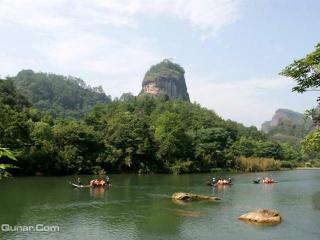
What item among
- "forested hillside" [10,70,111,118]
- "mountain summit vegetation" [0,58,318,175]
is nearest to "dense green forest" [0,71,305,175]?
"mountain summit vegetation" [0,58,318,175]

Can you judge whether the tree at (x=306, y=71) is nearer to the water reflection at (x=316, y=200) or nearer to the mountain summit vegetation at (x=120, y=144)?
the water reflection at (x=316, y=200)

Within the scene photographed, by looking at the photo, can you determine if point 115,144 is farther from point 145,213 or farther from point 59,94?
point 59,94

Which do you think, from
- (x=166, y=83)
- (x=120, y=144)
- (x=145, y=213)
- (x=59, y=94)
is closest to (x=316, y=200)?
(x=145, y=213)

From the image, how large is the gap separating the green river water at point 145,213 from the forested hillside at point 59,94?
98545 mm

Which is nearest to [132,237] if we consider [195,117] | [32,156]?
[32,156]

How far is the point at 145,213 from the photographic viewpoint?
25.5 m

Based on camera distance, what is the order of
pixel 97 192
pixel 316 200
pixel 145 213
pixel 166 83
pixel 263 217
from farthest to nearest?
pixel 166 83, pixel 97 192, pixel 316 200, pixel 145 213, pixel 263 217

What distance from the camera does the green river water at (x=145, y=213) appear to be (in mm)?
20328

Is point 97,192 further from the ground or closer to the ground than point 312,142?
closer to the ground

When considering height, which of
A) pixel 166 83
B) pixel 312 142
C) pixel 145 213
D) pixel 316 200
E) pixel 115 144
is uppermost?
pixel 166 83

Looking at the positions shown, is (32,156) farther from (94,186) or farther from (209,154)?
(209,154)

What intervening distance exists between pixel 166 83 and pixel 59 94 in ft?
135

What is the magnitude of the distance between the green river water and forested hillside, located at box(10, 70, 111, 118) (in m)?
98.5

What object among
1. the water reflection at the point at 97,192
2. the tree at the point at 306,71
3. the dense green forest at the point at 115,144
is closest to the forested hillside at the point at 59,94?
the dense green forest at the point at 115,144
